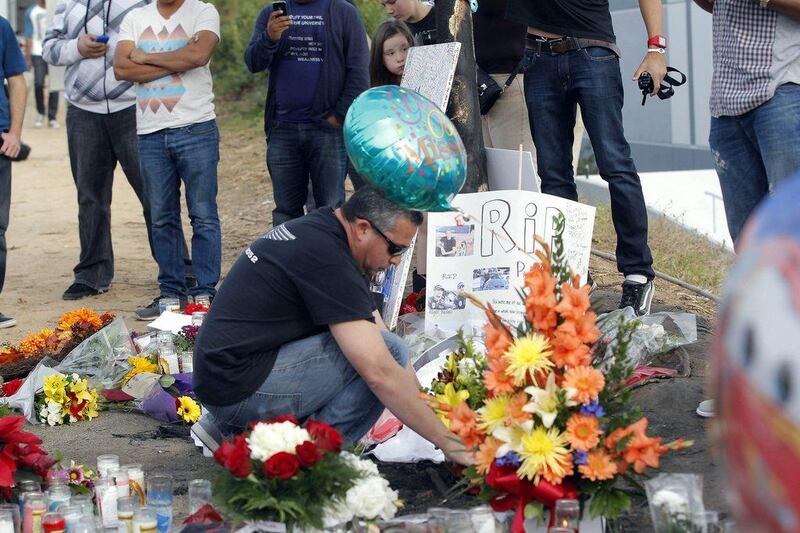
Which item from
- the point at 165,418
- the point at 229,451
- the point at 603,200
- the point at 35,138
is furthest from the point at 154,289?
the point at 35,138

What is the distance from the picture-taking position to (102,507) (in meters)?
3.79

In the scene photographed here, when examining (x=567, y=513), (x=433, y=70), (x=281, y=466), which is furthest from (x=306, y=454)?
(x=433, y=70)

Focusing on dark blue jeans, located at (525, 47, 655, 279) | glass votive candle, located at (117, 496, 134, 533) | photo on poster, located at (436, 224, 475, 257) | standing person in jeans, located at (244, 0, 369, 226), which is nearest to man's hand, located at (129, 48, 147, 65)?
standing person in jeans, located at (244, 0, 369, 226)

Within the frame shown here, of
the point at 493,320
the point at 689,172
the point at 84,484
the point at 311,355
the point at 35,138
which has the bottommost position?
the point at 35,138

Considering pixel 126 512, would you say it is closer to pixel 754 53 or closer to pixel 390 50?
pixel 754 53

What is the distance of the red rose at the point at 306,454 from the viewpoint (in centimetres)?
327

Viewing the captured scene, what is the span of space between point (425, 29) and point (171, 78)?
1579 millimetres

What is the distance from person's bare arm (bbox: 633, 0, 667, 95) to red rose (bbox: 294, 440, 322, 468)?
281 cm

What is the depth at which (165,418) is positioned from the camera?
5238mm

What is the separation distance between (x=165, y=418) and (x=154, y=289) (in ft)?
10.6

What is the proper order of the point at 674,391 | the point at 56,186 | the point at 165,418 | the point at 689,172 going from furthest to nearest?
1. the point at 56,186
2. the point at 689,172
3. the point at 165,418
4. the point at 674,391

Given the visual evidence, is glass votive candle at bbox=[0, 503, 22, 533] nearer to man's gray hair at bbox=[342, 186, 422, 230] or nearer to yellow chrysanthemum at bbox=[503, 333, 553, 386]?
man's gray hair at bbox=[342, 186, 422, 230]

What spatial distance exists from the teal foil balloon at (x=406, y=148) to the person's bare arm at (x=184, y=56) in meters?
2.80

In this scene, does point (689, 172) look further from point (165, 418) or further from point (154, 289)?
point (165, 418)
